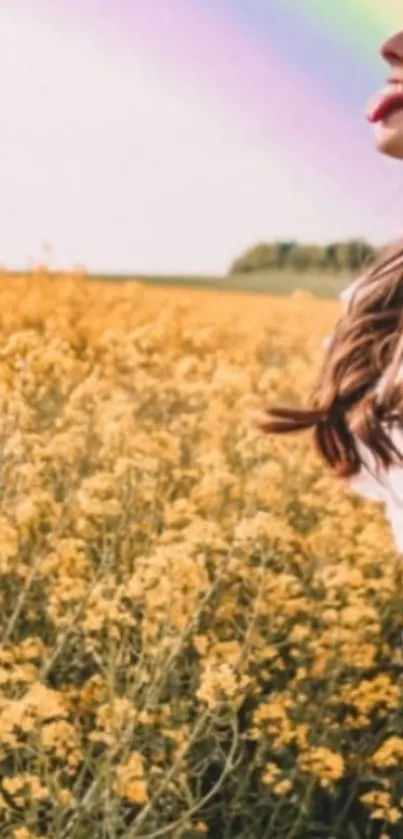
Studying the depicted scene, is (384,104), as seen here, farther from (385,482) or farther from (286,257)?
(286,257)

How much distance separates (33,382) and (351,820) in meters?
0.92

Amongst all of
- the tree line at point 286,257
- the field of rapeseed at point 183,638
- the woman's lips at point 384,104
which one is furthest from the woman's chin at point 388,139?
the tree line at point 286,257

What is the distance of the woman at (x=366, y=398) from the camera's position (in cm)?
182

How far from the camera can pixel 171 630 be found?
2.63 metres

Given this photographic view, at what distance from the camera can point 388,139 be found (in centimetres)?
168

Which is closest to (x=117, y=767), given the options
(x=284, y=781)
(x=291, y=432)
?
(x=284, y=781)

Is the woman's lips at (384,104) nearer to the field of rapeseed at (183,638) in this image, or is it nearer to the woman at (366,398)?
the woman at (366,398)

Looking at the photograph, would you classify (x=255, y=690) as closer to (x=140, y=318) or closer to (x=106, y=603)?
(x=106, y=603)

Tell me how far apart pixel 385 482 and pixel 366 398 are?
100 millimetres

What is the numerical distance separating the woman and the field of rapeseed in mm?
515

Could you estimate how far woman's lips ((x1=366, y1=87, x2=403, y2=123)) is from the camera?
167cm

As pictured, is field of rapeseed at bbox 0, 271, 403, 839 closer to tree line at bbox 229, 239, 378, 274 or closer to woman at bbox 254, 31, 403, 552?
woman at bbox 254, 31, 403, 552

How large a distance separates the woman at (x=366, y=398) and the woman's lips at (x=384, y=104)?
0.23 metres

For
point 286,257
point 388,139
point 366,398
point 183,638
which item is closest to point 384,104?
point 388,139
